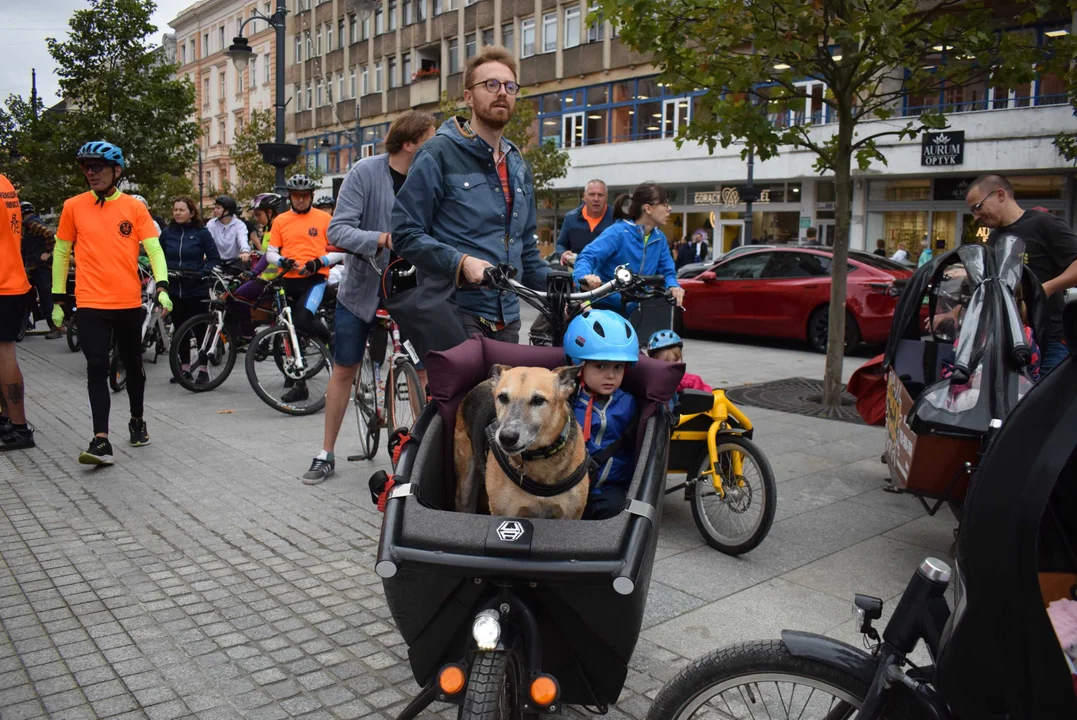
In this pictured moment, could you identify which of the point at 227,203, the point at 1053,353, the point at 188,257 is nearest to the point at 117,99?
the point at 227,203

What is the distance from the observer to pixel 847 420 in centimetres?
817

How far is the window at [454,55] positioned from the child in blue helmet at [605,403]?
4624 centimetres

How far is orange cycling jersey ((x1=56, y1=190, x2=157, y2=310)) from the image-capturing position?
6.23 m

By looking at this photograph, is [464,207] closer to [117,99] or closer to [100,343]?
[100,343]

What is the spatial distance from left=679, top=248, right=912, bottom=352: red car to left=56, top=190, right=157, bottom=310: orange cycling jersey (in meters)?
9.69

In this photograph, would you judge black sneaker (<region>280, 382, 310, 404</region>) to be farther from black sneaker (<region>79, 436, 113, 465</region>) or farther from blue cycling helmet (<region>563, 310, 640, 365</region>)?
blue cycling helmet (<region>563, 310, 640, 365</region>)

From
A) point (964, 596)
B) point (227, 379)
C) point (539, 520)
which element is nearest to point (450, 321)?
point (539, 520)

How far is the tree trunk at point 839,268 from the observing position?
8445mm

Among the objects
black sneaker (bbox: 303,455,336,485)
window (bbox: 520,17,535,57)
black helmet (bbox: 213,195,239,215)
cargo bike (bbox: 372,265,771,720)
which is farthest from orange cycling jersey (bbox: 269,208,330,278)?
window (bbox: 520,17,535,57)

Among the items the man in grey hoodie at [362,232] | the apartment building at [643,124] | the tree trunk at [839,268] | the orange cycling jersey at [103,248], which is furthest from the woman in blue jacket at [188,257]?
the apartment building at [643,124]

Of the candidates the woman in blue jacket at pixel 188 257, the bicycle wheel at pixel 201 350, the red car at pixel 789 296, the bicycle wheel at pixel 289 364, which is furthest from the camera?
the red car at pixel 789 296

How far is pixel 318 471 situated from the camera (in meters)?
5.93

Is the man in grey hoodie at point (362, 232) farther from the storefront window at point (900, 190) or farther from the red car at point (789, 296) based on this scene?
the storefront window at point (900, 190)

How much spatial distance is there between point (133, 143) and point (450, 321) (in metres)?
21.4
